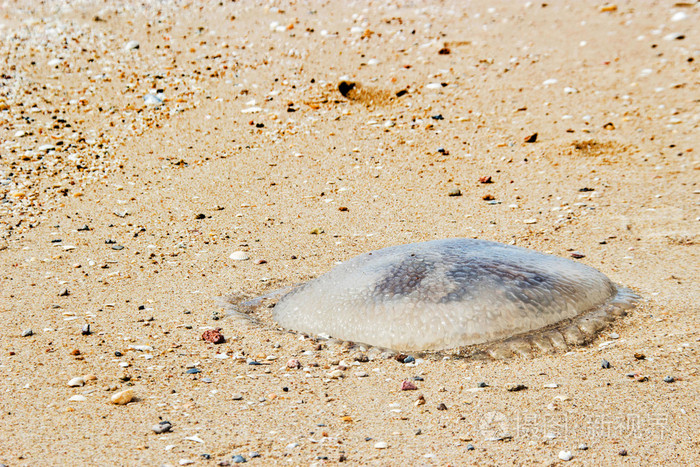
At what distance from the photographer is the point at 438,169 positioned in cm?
587

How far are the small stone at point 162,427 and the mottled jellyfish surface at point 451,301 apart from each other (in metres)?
0.97

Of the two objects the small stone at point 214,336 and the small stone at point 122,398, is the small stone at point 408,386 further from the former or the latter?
the small stone at point 122,398

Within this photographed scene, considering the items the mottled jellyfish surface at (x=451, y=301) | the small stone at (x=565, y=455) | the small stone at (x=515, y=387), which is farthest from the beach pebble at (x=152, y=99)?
the small stone at (x=565, y=455)

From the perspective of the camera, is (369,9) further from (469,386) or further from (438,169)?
(469,386)

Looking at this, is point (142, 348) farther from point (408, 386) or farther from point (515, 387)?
point (515, 387)

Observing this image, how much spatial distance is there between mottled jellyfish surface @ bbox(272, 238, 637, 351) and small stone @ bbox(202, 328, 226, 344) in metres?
0.31

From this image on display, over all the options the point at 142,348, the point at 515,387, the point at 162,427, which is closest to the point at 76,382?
the point at 142,348

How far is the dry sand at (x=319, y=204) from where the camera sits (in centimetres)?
273

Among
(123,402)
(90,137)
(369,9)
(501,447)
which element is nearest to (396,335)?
(501,447)

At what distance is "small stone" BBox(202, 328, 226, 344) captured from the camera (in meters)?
3.46

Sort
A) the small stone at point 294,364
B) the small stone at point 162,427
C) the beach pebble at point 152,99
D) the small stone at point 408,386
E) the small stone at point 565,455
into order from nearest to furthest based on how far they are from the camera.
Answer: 1. the small stone at point 565,455
2. the small stone at point 162,427
3. the small stone at point 408,386
4. the small stone at point 294,364
5. the beach pebble at point 152,99

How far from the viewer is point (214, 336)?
348cm

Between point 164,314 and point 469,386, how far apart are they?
167cm

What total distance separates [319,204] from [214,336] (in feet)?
6.73
